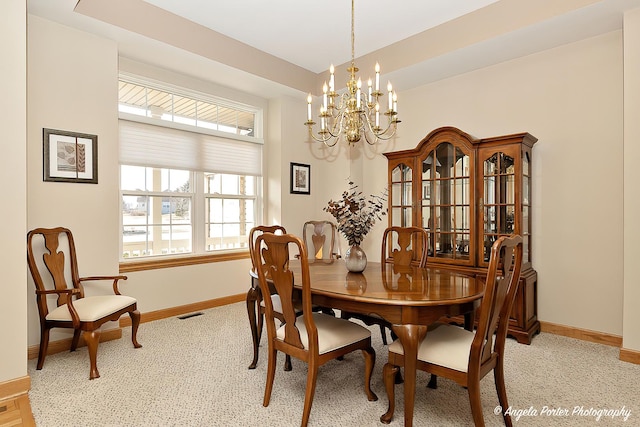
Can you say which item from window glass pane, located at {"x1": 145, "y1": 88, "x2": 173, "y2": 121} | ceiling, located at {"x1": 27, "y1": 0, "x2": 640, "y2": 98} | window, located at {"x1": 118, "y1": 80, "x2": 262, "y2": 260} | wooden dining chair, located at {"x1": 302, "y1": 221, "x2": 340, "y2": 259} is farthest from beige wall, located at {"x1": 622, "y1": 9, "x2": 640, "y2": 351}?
window glass pane, located at {"x1": 145, "y1": 88, "x2": 173, "y2": 121}

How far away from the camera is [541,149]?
3467mm

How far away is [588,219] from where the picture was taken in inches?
127

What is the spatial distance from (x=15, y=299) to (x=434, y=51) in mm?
3950

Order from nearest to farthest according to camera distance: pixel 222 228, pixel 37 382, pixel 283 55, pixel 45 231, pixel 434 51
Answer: pixel 37 382 → pixel 45 231 → pixel 434 51 → pixel 283 55 → pixel 222 228

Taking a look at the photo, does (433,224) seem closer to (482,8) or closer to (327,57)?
(482,8)

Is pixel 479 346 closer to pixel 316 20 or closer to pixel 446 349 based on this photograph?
pixel 446 349

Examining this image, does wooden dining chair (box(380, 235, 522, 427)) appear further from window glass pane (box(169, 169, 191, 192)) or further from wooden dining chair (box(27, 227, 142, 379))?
window glass pane (box(169, 169, 191, 192))

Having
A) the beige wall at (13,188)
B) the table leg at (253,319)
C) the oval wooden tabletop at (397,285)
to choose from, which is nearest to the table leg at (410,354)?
the oval wooden tabletop at (397,285)

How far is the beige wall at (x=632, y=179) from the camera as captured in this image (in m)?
2.69

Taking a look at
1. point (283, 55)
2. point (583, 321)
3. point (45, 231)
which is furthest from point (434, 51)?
point (45, 231)

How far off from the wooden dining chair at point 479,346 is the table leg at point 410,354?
0.24 feet

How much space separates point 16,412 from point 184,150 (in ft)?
9.23

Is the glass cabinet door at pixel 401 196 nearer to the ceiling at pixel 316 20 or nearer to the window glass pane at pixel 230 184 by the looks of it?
the ceiling at pixel 316 20

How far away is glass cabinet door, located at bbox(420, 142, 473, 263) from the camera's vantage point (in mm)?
3557
